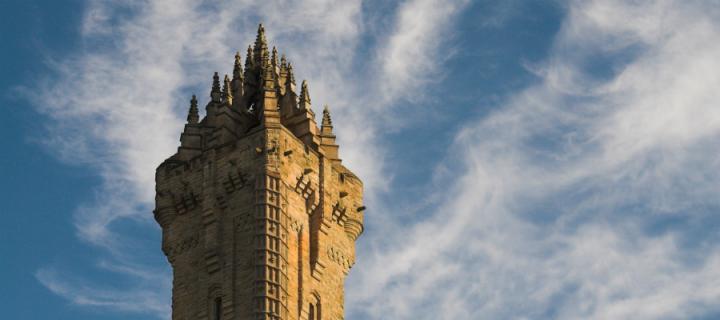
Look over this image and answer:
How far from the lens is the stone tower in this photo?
57062 mm

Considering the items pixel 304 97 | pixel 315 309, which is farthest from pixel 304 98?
pixel 315 309

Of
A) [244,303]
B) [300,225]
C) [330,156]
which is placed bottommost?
[244,303]

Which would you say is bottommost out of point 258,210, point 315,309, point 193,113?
point 315,309

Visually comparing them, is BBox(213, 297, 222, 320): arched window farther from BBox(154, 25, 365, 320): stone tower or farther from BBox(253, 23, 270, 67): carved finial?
BBox(253, 23, 270, 67): carved finial

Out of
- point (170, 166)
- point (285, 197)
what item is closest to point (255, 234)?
point (285, 197)

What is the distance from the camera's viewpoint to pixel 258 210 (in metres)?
57.9

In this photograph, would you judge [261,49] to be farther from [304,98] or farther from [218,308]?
[218,308]

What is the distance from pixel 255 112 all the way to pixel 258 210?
857 centimetres

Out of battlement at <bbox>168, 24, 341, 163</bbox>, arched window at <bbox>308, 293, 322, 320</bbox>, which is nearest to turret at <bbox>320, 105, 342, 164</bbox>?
battlement at <bbox>168, 24, 341, 163</bbox>

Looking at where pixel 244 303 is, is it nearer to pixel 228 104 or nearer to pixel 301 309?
pixel 301 309

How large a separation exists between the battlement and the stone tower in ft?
0.18

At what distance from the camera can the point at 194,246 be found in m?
60.0

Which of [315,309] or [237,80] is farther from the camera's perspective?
[237,80]

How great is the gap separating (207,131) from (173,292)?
687 centimetres
